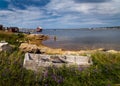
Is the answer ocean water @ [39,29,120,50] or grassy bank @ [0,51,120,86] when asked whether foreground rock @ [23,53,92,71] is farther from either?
ocean water @ [39,29,120,50]

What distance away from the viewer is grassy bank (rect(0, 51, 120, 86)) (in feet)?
25.8

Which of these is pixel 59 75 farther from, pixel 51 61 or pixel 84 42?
pixel 84 42

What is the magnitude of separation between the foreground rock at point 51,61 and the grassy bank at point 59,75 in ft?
0.80

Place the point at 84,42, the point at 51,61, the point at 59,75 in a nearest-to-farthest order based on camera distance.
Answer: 1. the point at 59,75
2. the point at 51,61
3. the point at 84,42

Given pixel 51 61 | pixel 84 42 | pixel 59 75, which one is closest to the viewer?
pixel 59 75

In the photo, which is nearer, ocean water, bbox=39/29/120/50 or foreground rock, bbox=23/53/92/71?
foreground rock, bbox=23/53/92/71

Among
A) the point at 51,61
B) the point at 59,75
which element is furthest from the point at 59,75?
the point at 51,61

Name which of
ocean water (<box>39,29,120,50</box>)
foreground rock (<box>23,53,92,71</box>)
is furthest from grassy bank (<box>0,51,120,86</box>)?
ocean water (<box>39,29,120,50</box>)

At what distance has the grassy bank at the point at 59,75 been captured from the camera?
786cm

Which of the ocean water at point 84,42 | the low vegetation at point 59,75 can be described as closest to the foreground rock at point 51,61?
the low vegetation at point 59,75

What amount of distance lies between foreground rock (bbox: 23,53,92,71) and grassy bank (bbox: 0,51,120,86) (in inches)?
9.6

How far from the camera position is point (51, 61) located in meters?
10.2

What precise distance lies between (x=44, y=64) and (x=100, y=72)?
1878 mm

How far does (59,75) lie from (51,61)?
164cm
